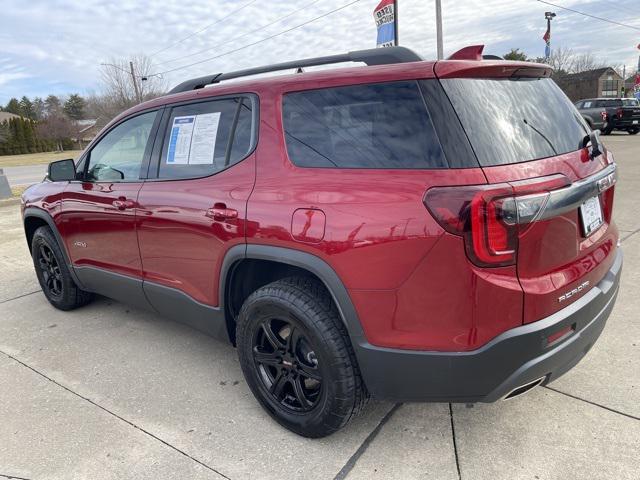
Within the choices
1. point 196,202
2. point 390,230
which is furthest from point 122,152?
point 390,230

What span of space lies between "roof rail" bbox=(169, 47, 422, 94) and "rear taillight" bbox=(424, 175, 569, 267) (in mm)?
873

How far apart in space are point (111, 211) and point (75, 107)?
86.2m

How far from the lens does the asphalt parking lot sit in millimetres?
2211

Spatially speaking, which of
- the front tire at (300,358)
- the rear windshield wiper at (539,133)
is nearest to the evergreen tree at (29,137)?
the front tire at (300,358)

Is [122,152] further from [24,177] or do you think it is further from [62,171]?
[24,177]

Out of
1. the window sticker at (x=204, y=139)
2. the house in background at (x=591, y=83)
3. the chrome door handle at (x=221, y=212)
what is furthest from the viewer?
the house in background at (x=591, y=83)

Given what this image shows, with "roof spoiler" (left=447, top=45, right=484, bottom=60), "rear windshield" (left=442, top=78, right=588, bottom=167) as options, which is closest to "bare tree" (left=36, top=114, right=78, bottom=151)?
"roof spoiler" (left=447, top=45, right=484, bottom=60)

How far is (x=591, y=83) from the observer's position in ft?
195

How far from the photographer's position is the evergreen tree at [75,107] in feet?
254

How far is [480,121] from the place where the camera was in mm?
1913

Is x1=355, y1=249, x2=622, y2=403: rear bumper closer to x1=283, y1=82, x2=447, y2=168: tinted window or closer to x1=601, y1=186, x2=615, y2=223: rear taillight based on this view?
x1=601, y1=186, x2=615, y2=223: rear taillight

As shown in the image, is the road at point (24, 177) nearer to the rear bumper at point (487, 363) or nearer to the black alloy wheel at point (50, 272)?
the black alloy wheel at point (50, 272)

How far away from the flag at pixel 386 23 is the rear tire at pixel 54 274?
8.75 metres

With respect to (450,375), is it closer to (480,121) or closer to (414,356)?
(414,356)
